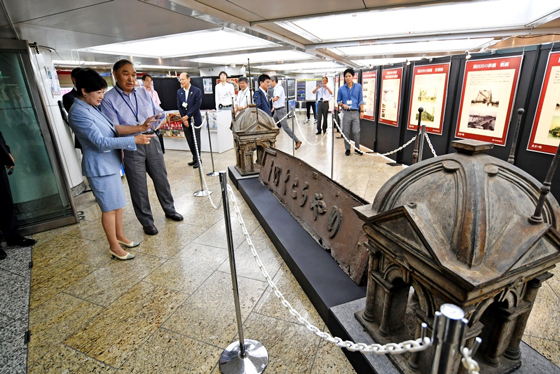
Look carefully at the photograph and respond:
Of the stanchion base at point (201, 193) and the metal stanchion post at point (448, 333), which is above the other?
the metal stanchion post at point (448, 333)

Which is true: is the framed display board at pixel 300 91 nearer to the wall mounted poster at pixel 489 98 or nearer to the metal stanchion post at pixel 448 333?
the wall mounted poster at pixel 489 98

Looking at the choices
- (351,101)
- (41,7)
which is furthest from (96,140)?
(351,101)

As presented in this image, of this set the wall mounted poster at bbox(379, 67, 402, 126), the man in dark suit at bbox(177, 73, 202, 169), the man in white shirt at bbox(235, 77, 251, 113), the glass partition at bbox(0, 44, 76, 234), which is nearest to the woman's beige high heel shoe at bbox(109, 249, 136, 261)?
the glass partition at bbox(0, 44, 76, 234)

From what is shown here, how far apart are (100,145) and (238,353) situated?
2.40m

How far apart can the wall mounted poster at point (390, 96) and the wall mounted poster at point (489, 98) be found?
186cm

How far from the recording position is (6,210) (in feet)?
11.9

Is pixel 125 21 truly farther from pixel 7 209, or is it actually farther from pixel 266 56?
pixel 266 56

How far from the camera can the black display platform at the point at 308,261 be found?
7.59 ft

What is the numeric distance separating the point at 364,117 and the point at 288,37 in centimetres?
399

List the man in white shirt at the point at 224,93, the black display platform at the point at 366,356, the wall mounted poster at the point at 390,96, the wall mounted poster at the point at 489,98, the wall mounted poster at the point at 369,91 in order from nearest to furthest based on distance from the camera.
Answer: the black display platform at the point at 366,356 < the wall mounted poster at the point at 489,98 < the wall mounted poster at the point at 390,96 < the wall mounted poster at the point at 369,91 < the man in white shirt at the point at 224,93

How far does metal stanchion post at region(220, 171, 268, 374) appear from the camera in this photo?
6.35 ft

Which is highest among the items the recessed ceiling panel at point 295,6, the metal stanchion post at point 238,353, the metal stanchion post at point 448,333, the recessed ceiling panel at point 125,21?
the recessed ceiling panel at point 295,6

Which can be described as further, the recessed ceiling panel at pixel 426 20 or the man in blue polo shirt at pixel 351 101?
the man in blue polo shirt at pixel 351 101

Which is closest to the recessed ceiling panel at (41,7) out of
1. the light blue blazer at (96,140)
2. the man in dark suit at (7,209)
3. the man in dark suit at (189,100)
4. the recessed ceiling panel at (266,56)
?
the light blue blazer at (96,140)
